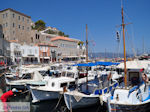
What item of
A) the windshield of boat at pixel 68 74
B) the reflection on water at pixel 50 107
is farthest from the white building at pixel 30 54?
the reflection on water at pixel 50 107

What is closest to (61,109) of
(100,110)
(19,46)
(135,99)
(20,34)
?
(100,110)

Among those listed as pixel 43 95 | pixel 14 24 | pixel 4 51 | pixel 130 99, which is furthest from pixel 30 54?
pixel 130 99

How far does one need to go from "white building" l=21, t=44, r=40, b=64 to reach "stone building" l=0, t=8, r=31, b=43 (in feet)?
23.0

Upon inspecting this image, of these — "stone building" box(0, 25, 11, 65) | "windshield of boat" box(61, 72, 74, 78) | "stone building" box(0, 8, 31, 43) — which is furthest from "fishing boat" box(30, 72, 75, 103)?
"stone building" box(0, 8, 31, 43)

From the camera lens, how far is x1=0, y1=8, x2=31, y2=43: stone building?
4725cm

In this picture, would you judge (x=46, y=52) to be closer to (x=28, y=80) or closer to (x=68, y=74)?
(x=28, y=80)

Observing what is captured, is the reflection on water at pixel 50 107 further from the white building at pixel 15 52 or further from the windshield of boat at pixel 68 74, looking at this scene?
the white building at pixel 15 52

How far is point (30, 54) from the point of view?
46.0 meters

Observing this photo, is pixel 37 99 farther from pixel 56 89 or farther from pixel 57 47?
pixel 57 47

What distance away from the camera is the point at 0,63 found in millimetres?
33031

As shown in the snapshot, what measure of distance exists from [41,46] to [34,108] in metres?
38.1

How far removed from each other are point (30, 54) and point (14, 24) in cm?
1293

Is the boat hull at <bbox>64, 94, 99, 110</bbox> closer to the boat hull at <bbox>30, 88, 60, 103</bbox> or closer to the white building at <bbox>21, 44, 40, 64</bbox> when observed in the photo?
the boat hull at <bbox>30, 88, 60, 103</bbox>

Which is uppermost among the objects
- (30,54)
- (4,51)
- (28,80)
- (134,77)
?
(4,51)
